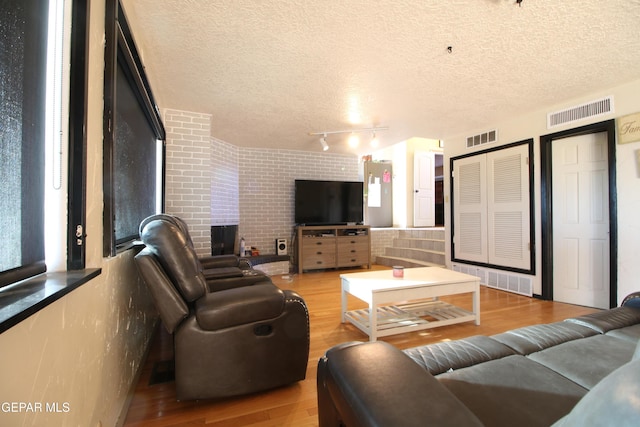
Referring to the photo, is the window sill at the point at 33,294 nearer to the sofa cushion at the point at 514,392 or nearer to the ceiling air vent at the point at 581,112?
the sofa cushion at the point at 514,392

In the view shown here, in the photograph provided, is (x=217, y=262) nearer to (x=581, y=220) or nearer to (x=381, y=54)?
(x=381, y=54)

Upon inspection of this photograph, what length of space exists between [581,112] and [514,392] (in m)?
3.63

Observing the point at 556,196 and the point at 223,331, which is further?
the point at 556,196

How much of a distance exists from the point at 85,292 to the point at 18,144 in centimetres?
49

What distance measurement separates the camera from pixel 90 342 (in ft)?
3.20

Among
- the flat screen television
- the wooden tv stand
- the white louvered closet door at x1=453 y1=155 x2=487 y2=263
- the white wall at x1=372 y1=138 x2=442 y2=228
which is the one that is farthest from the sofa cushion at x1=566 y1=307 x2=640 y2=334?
the white wall at x1=372 y1=138 x2=442 y2=228

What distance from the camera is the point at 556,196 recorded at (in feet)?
11.1

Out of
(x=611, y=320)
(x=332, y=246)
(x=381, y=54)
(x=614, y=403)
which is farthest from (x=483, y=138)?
(x=614, y=403)

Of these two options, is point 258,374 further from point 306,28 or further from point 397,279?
point 306,28

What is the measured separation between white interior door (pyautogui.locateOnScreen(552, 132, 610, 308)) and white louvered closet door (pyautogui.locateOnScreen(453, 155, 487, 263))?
2.82 feet

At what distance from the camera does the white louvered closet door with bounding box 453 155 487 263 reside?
13.6ft

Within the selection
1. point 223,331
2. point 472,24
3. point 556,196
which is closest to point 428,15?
point 472,24

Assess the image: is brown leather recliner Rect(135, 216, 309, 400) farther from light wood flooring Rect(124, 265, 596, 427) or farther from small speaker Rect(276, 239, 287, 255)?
small speaker Rect(276, 239, 287, 255)

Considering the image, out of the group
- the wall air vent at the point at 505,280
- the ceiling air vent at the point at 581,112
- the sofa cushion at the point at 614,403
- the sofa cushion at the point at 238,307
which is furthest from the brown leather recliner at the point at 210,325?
the ceiling air vent at the point at 581,112
